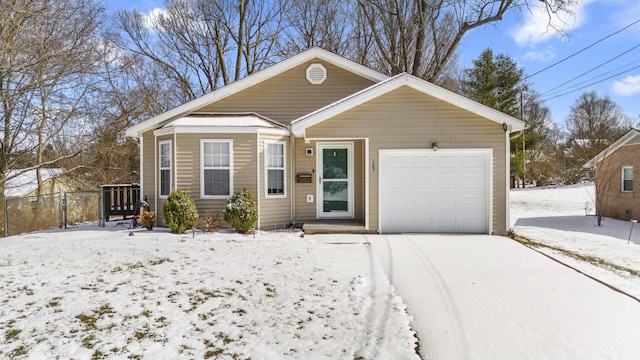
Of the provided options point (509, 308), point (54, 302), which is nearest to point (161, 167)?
point (54, 302)

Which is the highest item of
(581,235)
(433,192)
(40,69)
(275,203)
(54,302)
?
(40,69)

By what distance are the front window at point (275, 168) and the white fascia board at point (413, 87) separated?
1.09m

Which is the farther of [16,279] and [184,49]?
[184,49]

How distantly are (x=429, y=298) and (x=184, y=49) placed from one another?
24.4 m

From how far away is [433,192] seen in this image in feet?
30.4

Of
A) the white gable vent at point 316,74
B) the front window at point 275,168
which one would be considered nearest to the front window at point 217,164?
the front window at point 275,168

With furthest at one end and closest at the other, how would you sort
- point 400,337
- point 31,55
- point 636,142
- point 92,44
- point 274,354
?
point 92,44 < point 636,142 < point 31,55 < point 400,337 < point 274,354

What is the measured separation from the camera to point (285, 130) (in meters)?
10.2

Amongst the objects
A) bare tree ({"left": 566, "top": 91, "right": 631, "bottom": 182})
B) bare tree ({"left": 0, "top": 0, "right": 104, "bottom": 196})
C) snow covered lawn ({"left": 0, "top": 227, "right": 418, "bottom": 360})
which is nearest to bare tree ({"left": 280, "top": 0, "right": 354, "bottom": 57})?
bare tree ({"left": 0, "top": 0, "right": 104, "bottom": 196})

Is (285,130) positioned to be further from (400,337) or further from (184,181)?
(400,337)

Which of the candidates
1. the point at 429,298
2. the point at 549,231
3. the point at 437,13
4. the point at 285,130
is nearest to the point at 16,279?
the point at 429,298

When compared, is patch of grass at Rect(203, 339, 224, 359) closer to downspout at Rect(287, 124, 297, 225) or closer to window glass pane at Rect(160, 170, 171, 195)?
downspout at Rect(287, 124, 297, 225)

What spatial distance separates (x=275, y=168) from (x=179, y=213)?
9.08 ft

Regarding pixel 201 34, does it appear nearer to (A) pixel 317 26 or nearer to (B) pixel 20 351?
(A) pixel 317 26
